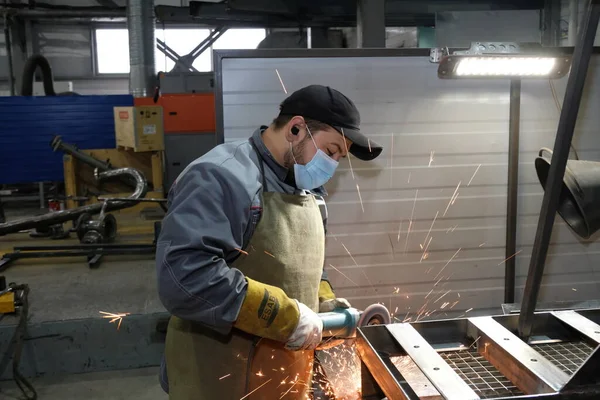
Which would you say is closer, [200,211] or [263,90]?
[200,211]

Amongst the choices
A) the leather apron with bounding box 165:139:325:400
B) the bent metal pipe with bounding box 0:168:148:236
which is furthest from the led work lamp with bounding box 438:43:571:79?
the bent metal pipe with bounding box 0:168:148:236

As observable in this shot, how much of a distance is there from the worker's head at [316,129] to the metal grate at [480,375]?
75 centimetres

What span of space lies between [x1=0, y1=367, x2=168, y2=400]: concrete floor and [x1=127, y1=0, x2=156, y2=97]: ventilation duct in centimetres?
569

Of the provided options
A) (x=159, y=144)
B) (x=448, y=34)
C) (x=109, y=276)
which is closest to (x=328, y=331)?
(x=109, y=276)

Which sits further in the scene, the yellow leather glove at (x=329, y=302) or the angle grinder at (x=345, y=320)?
the yellow leather glove at (x=329, y=302)

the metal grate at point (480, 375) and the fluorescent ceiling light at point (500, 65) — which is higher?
the fluorescent ceiling light at point (500, 65)

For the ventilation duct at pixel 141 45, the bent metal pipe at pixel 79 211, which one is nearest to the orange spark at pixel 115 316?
the bent metal pipe at pixel 79 211

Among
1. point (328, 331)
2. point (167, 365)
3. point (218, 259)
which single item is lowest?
point (167, 365)

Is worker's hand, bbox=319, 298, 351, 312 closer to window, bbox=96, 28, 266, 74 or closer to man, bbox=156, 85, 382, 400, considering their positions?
man, bbox=156, 85, 382, 400

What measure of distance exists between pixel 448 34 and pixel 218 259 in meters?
4.64

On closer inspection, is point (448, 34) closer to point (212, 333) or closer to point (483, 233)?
point (483, 233)

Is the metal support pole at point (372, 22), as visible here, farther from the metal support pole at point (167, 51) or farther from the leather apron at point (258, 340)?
the metal support pole at point (167, 51)

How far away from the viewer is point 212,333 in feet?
5.68

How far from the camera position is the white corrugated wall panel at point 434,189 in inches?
141
